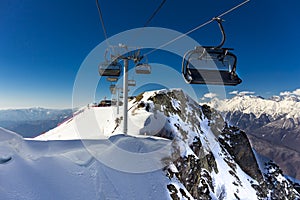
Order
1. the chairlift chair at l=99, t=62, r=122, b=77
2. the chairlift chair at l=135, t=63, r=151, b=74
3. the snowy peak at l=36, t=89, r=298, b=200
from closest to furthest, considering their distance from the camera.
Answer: the snowy peak at l=36, t=89, r=298, b=200 < the chairlift chair at l=99, t=62, r=122, b=77 < the chairlift chair at l=135, t=63, r=151, b=74

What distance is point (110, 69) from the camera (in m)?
10.9

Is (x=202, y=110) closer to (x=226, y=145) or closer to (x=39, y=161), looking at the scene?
(x=226, y=145)

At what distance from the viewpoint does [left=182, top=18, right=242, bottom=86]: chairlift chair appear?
16.2 ft

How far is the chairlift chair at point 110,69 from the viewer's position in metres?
10.8

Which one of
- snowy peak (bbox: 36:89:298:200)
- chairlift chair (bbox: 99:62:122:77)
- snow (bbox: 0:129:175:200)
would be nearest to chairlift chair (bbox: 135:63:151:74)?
chairlift chair (bbox: 99:62:122:77)

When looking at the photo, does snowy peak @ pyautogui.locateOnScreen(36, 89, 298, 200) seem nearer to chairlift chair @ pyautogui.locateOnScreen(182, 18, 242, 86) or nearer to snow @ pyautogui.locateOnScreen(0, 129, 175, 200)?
snow @ pyautogui.locateOnScreen(0, 129, 175, 200)

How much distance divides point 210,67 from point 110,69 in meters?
6.82

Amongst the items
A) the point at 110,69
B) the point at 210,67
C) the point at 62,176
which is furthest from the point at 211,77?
the point at 110,69

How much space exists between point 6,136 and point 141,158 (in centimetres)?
448

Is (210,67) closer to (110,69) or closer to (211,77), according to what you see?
(211,77)

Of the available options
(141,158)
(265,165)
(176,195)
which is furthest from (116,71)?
(265,165)

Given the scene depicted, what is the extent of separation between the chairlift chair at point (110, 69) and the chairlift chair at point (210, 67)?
21.2ft

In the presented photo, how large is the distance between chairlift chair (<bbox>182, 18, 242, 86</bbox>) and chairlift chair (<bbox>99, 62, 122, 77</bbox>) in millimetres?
6454

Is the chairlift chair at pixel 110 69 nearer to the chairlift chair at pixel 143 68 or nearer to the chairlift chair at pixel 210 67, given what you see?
the chairlift chair at pixel 143 68
